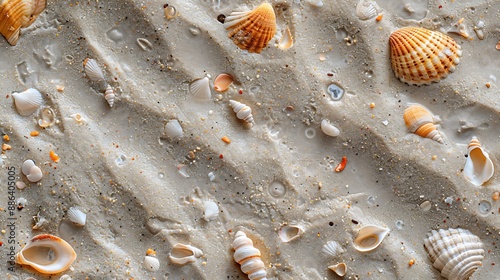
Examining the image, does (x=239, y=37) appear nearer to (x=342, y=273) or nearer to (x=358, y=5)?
(x=358, y=5)

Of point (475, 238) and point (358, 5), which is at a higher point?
point (358, 5)

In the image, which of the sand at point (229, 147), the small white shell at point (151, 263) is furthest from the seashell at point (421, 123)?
the small white shell at point (151, 263)

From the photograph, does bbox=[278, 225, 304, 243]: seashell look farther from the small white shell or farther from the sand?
the small white shell

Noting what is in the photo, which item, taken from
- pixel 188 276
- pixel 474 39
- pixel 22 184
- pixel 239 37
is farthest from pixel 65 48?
pixel 474 39

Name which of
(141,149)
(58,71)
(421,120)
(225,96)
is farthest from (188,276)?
(421,120)

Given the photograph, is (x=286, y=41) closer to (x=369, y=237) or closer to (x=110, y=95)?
(x=110, y=95)

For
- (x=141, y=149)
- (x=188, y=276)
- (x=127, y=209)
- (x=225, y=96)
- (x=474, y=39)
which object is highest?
(x=474, y=39)

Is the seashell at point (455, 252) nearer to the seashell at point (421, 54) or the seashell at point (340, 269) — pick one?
the seashell at point (340, 269)

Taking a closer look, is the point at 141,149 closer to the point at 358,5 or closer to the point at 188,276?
the point at 188,276
